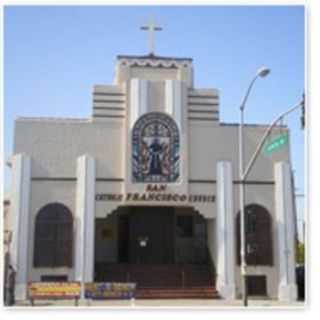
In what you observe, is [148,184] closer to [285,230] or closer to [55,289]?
[55,289]

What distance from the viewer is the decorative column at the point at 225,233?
31.2 m

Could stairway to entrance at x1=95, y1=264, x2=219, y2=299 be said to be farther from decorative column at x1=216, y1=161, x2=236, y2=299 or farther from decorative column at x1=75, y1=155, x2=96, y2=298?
decorative column at x1=75, y1=155, x2=96, y2=298

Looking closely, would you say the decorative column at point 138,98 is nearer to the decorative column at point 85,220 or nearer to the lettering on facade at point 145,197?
the decorative column at point 85,220

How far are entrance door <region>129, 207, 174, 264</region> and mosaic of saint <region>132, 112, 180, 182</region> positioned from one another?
10.3 ft

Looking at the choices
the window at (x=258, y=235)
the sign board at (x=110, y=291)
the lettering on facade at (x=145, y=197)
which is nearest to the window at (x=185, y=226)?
the lettering on facade at (x=145, y=197)

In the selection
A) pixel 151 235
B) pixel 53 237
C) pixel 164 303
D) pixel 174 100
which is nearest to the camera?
pixel 164 303

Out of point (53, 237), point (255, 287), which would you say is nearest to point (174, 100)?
point (53, 237)

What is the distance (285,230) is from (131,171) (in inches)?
314

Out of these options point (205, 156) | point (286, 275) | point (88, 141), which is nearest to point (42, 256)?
point (88, 141)

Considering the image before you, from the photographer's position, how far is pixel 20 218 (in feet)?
102

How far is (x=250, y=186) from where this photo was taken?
32.6 m

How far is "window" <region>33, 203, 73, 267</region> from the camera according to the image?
3105 cm

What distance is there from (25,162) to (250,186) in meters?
11.0

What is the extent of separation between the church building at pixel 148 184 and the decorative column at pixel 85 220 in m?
0.05
